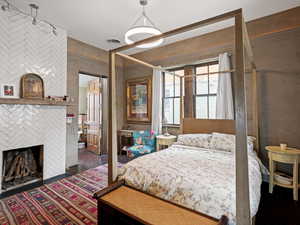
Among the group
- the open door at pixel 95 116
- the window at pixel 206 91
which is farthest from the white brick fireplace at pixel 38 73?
the window at pixel 206 91

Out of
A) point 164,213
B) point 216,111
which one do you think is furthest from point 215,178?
point 216,111

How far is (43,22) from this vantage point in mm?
3012

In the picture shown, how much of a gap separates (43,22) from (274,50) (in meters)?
4.33

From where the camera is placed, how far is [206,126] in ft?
10.6

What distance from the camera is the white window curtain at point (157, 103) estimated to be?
4.04 metres

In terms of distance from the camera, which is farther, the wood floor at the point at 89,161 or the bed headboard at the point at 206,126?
the wood floor at the point at 89,161

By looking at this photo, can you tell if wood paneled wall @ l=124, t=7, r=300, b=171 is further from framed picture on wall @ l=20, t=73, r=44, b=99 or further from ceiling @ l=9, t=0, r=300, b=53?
framed picture on wall @ l=20, t=73, r=44, b=99

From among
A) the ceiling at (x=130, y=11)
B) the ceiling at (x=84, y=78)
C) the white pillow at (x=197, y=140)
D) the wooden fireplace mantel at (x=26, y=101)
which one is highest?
the ceiling at (x=130, y=11)

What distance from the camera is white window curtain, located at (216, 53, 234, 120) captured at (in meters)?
3.10

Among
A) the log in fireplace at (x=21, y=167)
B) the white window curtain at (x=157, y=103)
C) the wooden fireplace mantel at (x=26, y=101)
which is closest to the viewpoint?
the wooden fireplace mantel at (x=26, y=101)

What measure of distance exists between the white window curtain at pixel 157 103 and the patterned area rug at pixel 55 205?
1.80 m

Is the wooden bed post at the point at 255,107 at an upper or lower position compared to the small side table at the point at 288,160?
upper

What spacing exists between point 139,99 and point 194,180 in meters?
3.39

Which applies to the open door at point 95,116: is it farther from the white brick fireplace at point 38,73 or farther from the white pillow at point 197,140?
the white pillow at point 197,140
